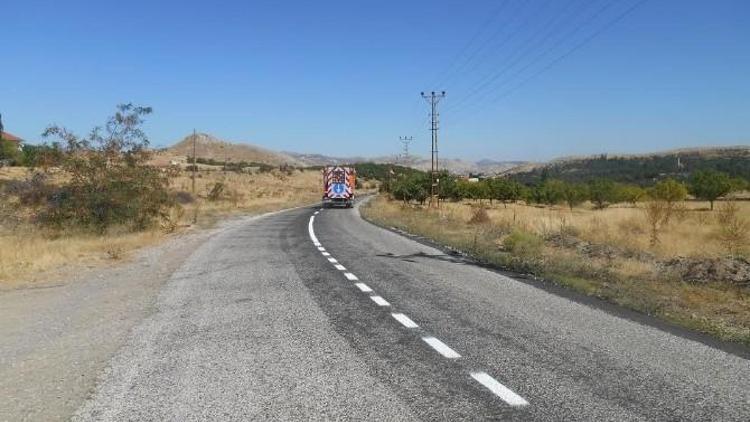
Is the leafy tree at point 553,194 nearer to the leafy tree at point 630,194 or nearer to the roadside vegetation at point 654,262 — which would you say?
the leafy tree at point 630,194

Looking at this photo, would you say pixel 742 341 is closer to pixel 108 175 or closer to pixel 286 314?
pixel 286 314

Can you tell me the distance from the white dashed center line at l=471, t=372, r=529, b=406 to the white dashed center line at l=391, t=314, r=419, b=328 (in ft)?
7.33

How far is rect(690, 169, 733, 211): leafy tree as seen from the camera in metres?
87.7

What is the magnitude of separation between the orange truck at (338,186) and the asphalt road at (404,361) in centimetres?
4672

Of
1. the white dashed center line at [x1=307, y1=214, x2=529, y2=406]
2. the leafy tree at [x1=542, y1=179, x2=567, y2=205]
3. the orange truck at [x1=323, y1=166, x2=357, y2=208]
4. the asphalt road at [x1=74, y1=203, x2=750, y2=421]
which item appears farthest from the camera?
the leafy tree at [x1=542, y1=179, x2=567, y2=205]

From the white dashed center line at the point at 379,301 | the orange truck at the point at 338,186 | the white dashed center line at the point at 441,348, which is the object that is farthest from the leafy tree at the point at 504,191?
the white dashed center line at the point at 441,348

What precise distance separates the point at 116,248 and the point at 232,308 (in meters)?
10.3

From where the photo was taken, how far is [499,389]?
213 inches

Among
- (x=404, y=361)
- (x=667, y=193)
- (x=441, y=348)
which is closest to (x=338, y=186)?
(x=667, y=193)

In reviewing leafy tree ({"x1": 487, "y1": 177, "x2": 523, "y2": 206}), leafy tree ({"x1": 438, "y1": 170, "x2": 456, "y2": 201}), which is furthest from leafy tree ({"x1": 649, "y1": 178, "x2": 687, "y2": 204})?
leafy tree ({"x1": 487, "y1": 177, "x2": 523, "y2": 206})

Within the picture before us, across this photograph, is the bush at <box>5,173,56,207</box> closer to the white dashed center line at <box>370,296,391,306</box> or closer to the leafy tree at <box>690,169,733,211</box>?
the white dashed center line at <box>370,296,391,306</box>

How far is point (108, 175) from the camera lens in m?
24.6

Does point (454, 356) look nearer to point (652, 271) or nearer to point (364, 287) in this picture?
point (364, 287)

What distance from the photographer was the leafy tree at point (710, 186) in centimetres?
8769
